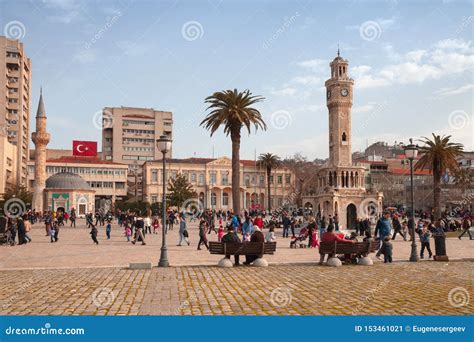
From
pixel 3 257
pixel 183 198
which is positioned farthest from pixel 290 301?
pixel 183 198

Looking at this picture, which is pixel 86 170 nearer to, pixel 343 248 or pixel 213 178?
pixel 213 178

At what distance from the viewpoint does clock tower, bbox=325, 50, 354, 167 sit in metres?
67.4

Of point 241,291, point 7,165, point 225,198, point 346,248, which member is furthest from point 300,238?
point 225,198

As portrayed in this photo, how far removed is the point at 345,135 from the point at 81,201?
38549mm

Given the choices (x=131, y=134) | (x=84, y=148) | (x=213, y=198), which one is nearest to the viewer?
(x=84, y=148)

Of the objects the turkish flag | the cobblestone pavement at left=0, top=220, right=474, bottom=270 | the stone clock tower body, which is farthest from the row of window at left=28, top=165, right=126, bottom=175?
the cobblestone pavement at left=0, top=220, right=474, bottom=270

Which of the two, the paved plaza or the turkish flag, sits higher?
the turkish flag

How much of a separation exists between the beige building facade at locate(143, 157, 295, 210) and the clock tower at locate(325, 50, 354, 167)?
111ft

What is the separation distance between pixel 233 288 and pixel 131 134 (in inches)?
4416

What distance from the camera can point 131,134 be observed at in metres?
120

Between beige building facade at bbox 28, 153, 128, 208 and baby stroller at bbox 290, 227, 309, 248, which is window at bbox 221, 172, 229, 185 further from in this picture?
baby stroller at bbox 290, 227, 309, 248

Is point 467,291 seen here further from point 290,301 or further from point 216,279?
point 216,279

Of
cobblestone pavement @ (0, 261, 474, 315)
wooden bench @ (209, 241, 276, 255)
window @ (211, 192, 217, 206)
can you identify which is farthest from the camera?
window @ (211, 192, 217, 206)

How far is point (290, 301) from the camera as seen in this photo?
9.35 m
